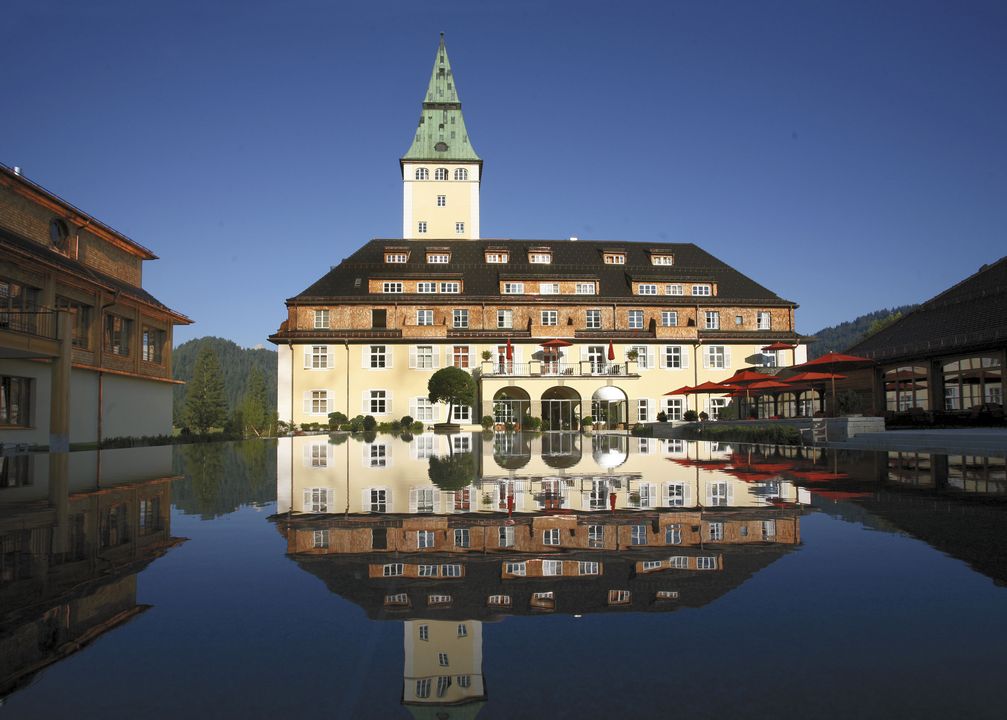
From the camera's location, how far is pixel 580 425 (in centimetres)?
4250

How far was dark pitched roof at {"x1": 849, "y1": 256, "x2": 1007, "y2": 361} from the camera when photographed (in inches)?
1059

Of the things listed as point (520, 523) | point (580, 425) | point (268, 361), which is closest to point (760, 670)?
point (520, 523)

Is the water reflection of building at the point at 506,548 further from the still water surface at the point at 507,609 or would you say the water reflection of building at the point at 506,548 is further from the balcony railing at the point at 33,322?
the balcony railing at the point at 33,322

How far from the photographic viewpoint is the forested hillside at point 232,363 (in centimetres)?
14900

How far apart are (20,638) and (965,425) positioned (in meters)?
29.9

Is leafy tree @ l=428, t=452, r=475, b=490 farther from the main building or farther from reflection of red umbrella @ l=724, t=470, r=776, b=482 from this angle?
the main building

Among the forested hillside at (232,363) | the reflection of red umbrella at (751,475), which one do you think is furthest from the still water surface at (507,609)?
the forested hillside at (232,363)

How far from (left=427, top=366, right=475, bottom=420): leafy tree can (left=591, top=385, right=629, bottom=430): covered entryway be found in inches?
307

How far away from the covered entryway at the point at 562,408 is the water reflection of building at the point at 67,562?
1423 inches

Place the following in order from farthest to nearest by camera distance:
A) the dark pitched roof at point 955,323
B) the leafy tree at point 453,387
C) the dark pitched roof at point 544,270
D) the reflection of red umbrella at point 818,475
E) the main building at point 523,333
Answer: the dark pitched roof at point 544,270
the main building at point 523,333
the leafy tree at point 453,387
the dark pitched roof at point 955,323
the reflection of red umbrella at point 818,475

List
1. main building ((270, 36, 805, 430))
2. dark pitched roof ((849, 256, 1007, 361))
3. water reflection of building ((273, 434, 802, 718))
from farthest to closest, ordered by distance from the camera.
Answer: main building ((270, 36, 805, 430)), dark pitched roof ((849, 256, 1007, 361)), water reflection of building ((273, 434, 802, 718))

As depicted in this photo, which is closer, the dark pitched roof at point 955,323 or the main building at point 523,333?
the dark pitched roof at point 955,323

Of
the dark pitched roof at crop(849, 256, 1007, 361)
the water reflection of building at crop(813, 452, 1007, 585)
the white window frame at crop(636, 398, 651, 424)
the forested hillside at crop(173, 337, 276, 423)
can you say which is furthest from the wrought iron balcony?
the forested hillside at crop(173, 337, 276, 423)

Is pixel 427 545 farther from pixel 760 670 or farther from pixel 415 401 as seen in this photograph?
pixel 415 401
